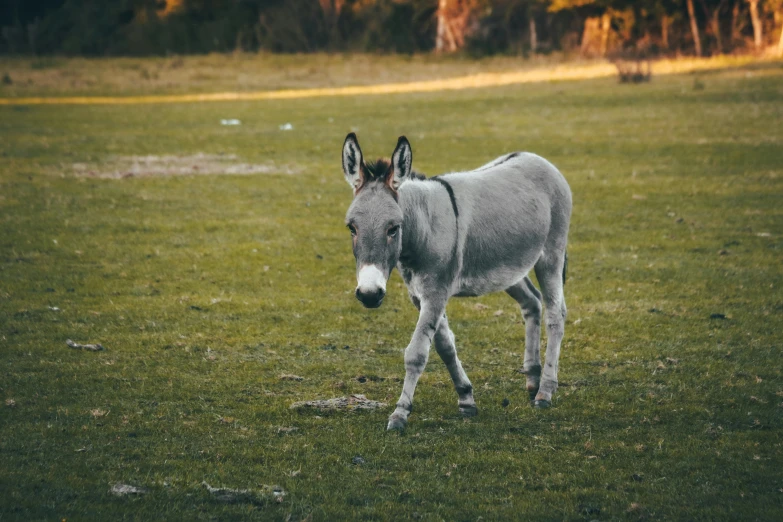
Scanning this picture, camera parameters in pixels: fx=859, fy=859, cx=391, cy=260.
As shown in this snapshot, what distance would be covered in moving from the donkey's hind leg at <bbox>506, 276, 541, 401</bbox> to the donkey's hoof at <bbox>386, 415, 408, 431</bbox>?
155 centimetres

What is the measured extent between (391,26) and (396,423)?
66.7m

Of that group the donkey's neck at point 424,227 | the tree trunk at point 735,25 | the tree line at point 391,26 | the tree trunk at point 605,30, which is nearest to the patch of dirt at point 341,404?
the donkey's neck at point 424,227

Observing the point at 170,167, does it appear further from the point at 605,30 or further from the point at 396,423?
the point at 605,30

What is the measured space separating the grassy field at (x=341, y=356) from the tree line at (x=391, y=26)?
31661mm

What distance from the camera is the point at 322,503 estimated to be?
5930 mm

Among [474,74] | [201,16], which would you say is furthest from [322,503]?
[201,16]

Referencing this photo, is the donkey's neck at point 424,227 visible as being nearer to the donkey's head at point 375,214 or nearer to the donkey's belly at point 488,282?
the donkey's head at point 375,214

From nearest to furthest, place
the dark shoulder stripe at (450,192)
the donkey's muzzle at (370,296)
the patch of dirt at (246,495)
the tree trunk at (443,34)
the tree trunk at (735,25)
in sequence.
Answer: the patch of dirt at (246,495) → the donkey's muzzle at (370,296) → the dark shoulder stripe at (450,192) → the tree trunk at (735,25) → the tree trunk at (443,34)

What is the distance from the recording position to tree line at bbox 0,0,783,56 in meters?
54.2

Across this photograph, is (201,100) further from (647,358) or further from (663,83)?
(647,358)

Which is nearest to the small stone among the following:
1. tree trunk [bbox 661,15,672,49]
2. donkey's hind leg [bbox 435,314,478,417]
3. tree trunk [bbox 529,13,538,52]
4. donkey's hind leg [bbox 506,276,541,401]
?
donkey's hind leg [bbox 435,314,478,417]

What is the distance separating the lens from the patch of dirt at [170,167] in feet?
70.0

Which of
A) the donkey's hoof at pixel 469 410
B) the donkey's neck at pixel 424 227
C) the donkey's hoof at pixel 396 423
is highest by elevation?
the donkey's neck at pixel 424 227

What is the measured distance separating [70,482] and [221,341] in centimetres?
379
